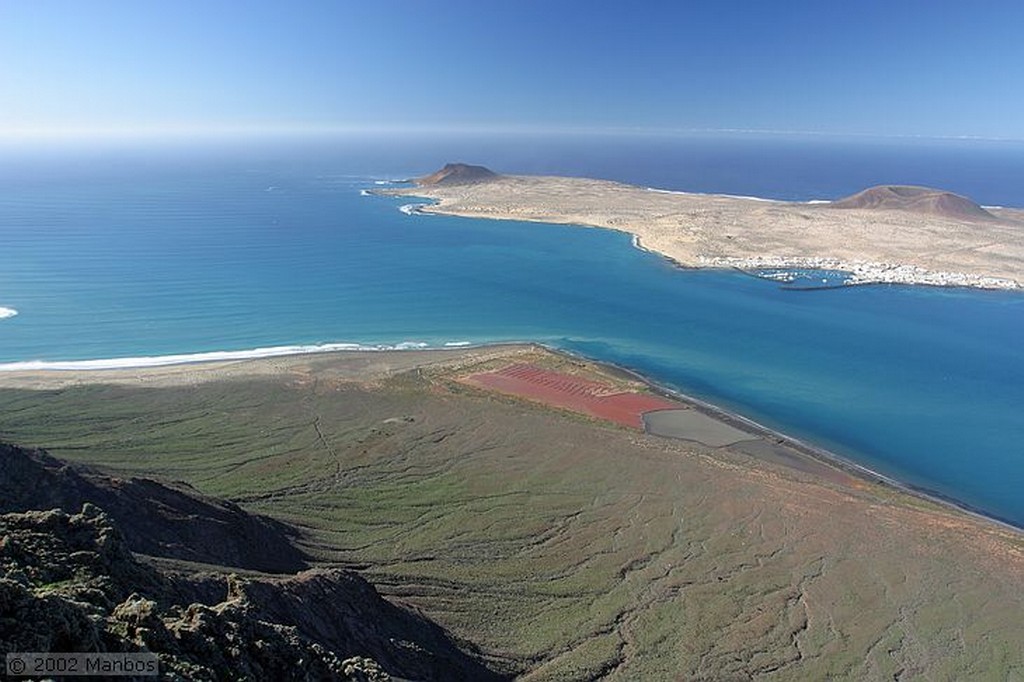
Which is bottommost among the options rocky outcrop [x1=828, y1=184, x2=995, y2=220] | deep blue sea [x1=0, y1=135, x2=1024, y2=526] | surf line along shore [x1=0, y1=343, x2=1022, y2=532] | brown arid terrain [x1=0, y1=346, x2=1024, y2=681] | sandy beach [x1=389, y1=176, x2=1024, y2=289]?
brown arid terrain [x1=0, y1=346, x2=1024, y2=681]

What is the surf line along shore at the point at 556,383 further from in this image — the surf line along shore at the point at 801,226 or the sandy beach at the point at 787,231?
the surf line along shore at the point at 801,226

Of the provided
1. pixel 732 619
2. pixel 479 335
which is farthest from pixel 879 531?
pixel 479 335

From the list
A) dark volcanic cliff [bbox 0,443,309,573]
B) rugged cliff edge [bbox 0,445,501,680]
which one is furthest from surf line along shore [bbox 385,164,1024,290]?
rugged cliff edge [bbox 0,445,501,680]

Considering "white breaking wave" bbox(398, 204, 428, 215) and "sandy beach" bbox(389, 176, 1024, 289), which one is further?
"white breaking wave" bbox(398, 204, 428, 215)

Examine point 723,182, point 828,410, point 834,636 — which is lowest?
point 834,636

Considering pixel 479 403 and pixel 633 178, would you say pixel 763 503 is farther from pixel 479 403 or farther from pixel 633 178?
pixel 633 178
